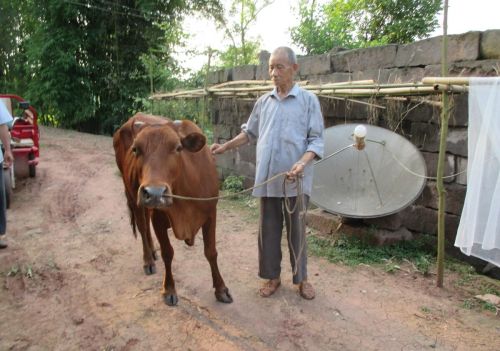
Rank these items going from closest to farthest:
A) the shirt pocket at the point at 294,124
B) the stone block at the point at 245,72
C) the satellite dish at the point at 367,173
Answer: the shirt pocket at the point at 294,124 < the satellite dish at the point at 367,173 < the stone block at the point at 245,72

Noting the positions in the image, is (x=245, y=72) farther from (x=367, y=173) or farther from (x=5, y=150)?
(x=5, y=150)

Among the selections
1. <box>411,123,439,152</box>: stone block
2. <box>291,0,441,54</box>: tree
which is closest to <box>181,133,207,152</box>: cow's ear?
<box>411,123,439,152</box>: stone block

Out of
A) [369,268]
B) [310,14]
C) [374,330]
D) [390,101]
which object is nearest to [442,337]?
[374,330]

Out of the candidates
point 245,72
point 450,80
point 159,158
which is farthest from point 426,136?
point 245,72

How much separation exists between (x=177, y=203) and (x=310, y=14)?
1152cm

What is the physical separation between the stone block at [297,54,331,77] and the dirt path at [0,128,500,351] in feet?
8.57

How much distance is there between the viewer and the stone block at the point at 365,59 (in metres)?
4.91

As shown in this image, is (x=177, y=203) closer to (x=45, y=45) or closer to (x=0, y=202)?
(x=0, y=202)

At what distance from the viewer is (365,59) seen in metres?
5.20

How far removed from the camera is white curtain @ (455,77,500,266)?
2.91 m

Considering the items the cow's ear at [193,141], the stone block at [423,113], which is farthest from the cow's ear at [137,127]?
the stone block at [423,113]

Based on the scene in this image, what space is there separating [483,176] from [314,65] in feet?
11.2

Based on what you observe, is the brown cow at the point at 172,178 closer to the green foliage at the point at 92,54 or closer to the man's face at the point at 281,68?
the man's face at the point at 281,68

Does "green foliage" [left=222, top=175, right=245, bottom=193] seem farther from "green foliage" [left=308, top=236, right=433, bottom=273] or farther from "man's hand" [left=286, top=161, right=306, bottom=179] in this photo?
"man's hand" [left=286, top=161, right=306, bottom=179]
